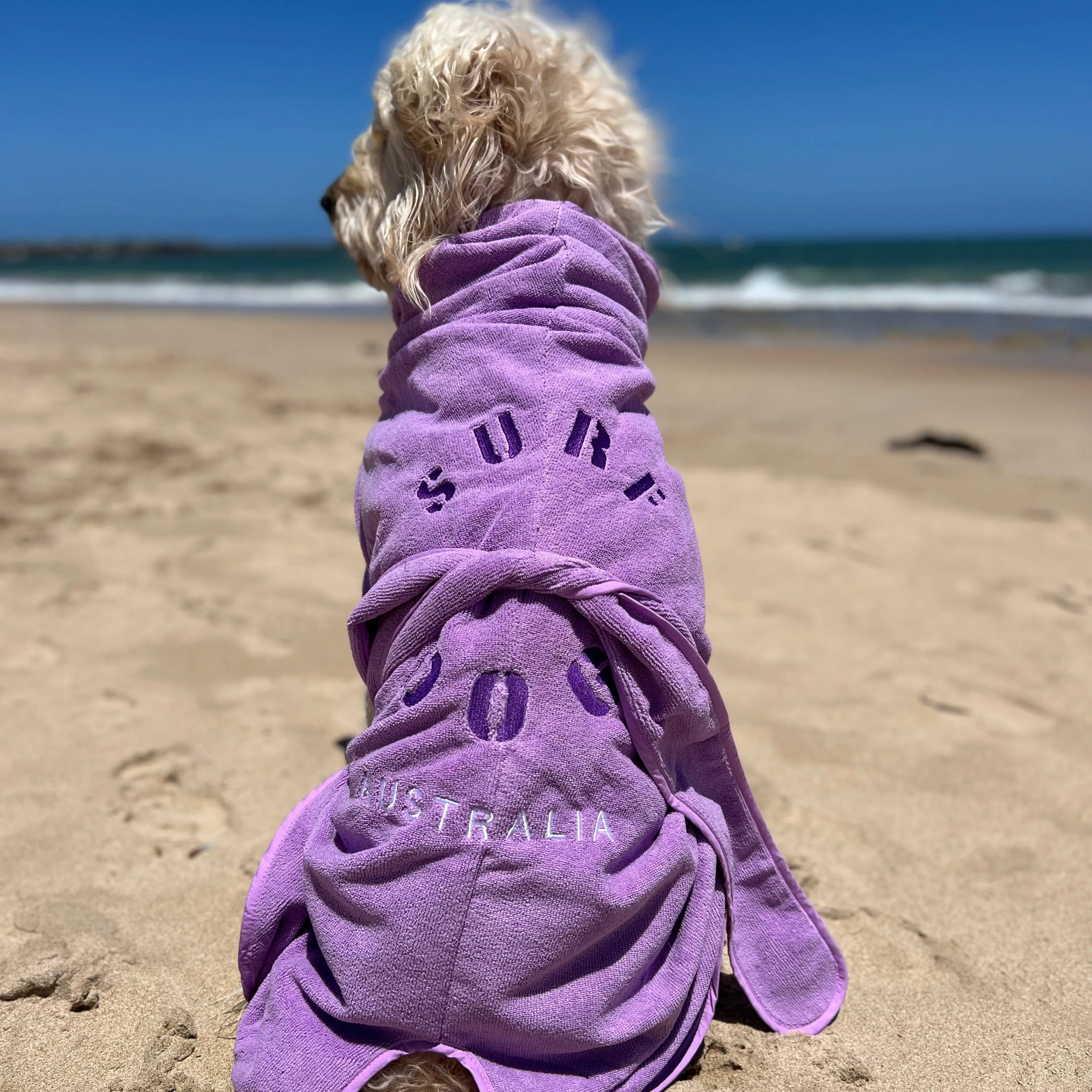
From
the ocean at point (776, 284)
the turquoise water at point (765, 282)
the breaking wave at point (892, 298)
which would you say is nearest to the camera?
the ocean at point (776, 284)

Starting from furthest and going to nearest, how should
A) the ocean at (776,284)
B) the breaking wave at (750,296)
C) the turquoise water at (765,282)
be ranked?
the turquoise water at (765,282) < the breaking wave at (750,296) < the ocean at (776,284)

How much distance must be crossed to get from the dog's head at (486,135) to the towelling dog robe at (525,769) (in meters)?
0.08

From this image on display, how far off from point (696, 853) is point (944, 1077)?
1.78 feet

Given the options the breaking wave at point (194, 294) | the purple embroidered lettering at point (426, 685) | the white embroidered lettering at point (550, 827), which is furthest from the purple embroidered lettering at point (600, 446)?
the breaking wave at point (194, 294)

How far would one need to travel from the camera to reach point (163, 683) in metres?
2.69

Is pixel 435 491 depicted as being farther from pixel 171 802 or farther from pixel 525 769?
pixel 171 802

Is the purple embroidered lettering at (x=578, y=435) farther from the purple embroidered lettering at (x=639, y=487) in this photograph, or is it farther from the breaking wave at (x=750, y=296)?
the breaking wave at (x=750, y=296)

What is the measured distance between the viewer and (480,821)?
1279 millimetres

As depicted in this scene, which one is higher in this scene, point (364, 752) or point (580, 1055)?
point (364, 752)

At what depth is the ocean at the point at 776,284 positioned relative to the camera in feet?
50.9

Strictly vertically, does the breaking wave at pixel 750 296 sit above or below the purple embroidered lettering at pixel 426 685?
above

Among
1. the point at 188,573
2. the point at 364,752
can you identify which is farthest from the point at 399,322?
the point at 188,573

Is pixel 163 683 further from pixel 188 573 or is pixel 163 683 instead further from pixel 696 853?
pixel 696 853

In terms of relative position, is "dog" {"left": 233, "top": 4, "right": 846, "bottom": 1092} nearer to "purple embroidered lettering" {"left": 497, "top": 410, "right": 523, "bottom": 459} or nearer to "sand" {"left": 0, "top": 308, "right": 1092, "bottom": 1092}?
"purple embroidered lettering" {"left": 497, "top": 410, "right": 523, "bottom": 459}
